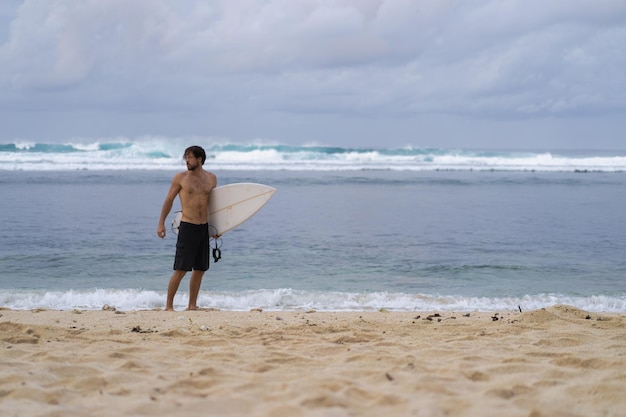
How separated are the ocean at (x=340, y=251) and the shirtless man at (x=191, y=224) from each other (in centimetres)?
57

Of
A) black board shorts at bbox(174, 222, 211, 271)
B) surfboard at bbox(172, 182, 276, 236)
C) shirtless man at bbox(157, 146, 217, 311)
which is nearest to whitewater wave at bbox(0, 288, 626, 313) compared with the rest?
shirtless man at bbox(157, 146, 217, 311)

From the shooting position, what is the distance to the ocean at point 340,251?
7.37 metres

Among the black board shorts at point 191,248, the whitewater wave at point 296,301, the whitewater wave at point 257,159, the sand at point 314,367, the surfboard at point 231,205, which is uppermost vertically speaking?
the whitewater wave at point 257,159

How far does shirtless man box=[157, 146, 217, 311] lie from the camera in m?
6.60

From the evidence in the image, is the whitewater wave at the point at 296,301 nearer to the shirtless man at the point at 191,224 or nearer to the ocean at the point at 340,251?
the ocean at the point at 340,251

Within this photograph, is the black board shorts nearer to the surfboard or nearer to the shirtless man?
the shirtless man

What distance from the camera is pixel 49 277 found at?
27.0ft

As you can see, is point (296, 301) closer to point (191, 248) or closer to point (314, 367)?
point (191, 248)

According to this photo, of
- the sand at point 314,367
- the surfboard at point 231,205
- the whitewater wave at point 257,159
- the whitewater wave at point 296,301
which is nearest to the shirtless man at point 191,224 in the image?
the surfboard at point 231,205

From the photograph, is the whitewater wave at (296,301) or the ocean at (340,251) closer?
the whitewater wave at (296,301)

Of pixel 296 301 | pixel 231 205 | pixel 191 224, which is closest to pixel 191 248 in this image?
pixel 191 224

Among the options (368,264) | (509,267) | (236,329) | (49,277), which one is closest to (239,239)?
(368,264)

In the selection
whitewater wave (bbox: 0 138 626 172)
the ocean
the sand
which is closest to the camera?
the sand

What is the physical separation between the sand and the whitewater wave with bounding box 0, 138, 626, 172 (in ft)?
94.0
